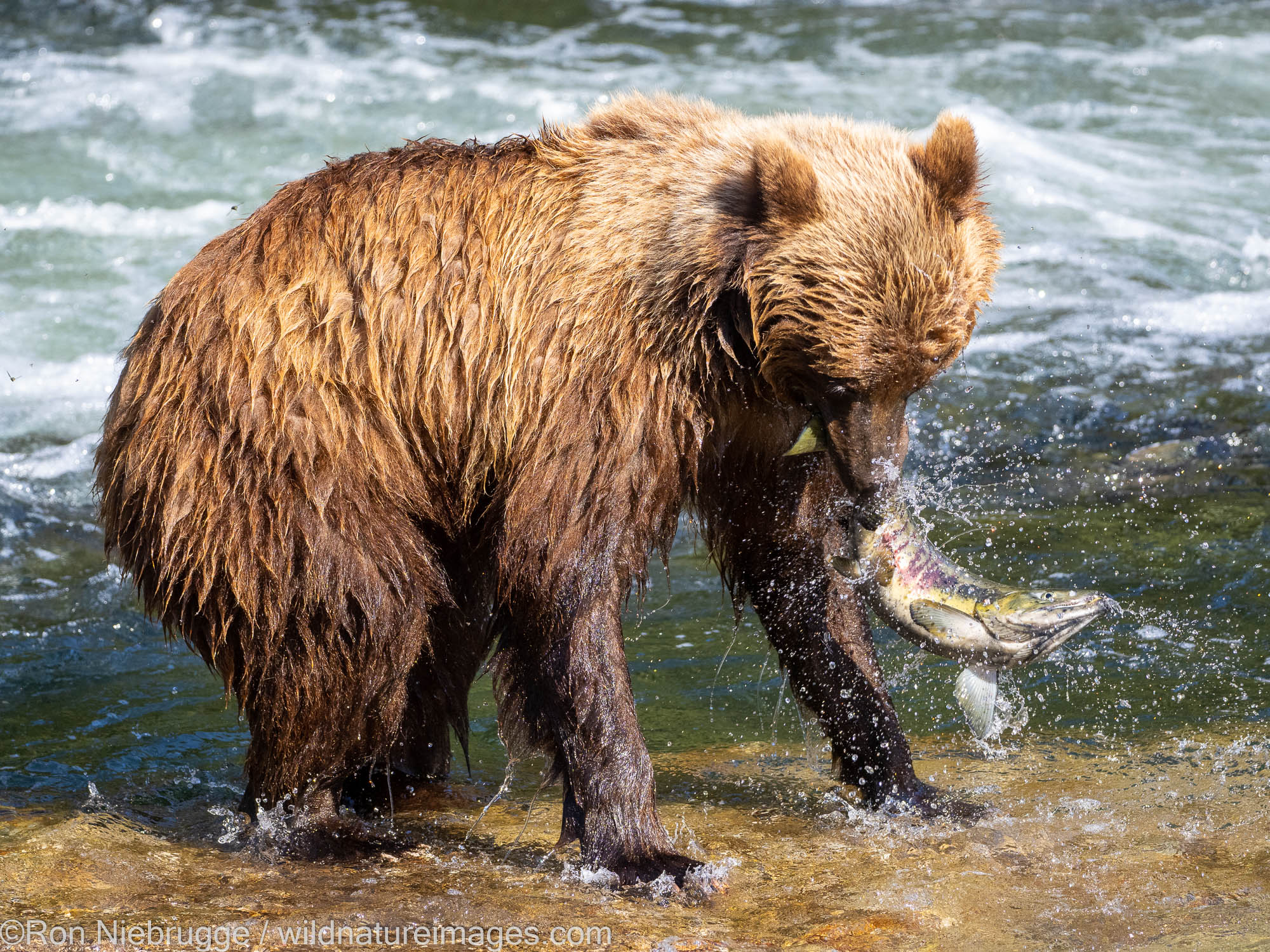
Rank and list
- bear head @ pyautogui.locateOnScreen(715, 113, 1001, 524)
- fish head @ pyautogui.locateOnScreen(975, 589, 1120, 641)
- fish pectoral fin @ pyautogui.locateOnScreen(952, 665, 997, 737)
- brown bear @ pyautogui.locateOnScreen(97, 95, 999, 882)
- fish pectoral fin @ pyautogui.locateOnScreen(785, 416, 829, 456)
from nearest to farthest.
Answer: bear head @ pyautogui.locateOnScreen(715, 113, 1001, 524) → brown bear @ pyautogui.locateOnScreen(97, 95, 999, 882) → fish pectoral fin @ pyautogui.locateOnScreen(785, 416, 829, 456) → fish head @ pyautogui.locateOnScreen(975, 589, 1120, 641) → fish pectoral fin @ pyautogui.locateOnScreen(952, 665, 997, 737)

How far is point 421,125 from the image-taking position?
14.7 meters

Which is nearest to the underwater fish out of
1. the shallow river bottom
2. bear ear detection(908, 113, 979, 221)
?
the shallow river bottom

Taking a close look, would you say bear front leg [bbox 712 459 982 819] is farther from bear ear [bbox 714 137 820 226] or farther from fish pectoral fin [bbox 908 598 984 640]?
bear ear [bbox 714 137 820 226]

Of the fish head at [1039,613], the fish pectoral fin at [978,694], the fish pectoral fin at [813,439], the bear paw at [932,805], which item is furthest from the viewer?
the bear paw at [932,805]

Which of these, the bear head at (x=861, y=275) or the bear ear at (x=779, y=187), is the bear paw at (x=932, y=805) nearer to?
the bear head at (x=861, y=275)

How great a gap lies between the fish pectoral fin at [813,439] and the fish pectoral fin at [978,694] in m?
0.87

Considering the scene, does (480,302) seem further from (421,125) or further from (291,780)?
(421,125)

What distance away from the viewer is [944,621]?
4.41 meters

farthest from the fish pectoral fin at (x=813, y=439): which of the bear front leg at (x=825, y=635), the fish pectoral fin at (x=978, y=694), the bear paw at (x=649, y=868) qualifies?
the bear paw at (x=649, y=868)

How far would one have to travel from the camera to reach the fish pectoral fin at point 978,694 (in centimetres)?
449

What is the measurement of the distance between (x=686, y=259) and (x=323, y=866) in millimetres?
2184

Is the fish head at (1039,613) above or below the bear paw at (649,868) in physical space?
above

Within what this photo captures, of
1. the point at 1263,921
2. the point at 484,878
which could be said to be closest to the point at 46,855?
the point at 484,878

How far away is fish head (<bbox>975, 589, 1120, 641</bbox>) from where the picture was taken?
431cm
